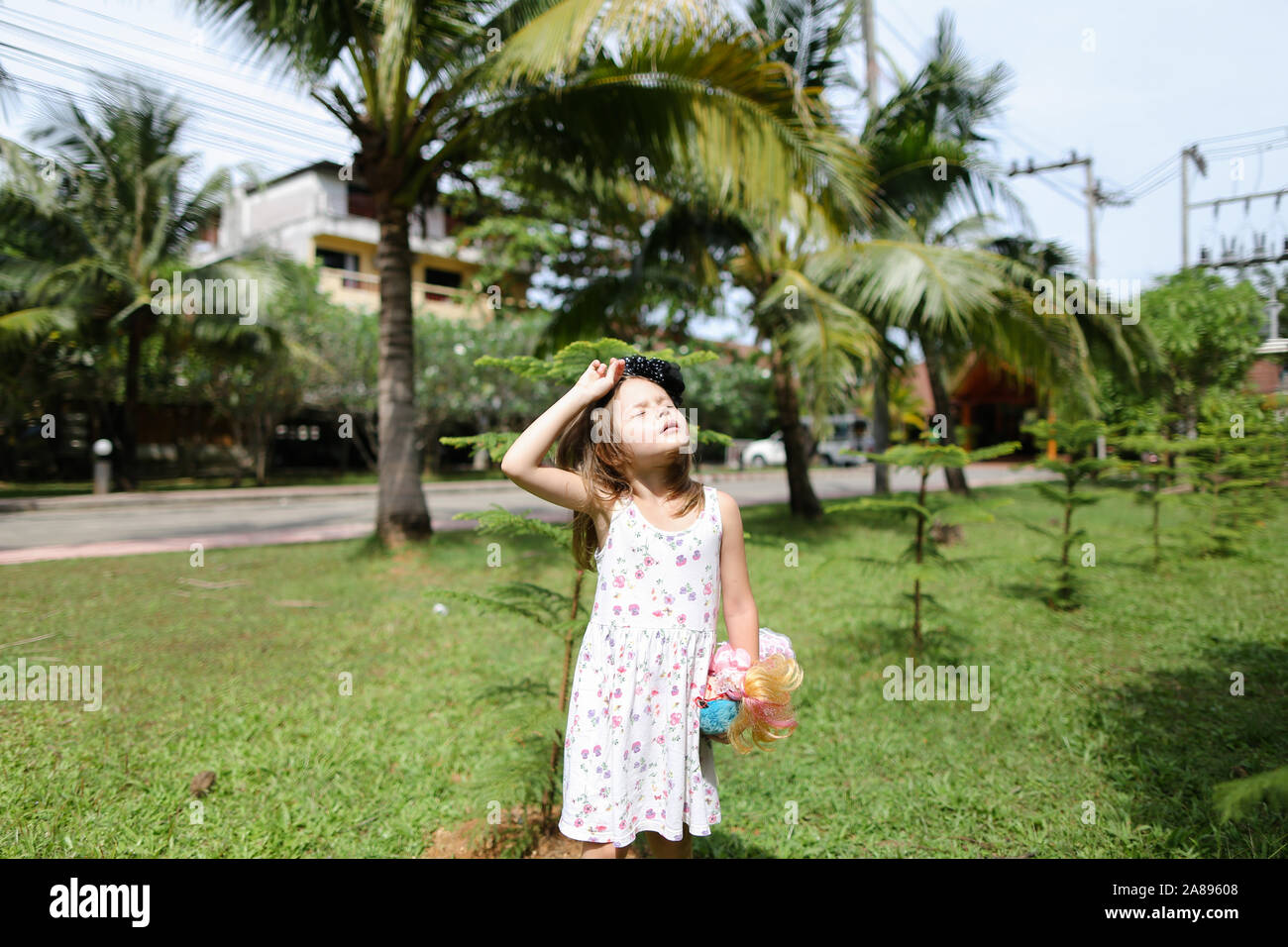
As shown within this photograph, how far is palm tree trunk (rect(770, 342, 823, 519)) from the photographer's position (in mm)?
10043

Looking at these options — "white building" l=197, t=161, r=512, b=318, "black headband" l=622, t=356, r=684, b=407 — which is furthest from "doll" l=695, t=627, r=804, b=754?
"white building" l=197, t=161, r=512, b=318

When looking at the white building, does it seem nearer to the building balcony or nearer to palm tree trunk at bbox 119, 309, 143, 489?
the building balcony

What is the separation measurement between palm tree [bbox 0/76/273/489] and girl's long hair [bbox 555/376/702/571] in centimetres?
1385

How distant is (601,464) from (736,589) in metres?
0.48

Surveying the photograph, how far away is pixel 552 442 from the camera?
5.95 feet

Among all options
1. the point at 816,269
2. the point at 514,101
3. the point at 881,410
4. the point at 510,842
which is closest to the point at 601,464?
the point at 510,842

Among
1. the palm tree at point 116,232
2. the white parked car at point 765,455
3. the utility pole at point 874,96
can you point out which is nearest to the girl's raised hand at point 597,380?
the utility pole at point 874,96

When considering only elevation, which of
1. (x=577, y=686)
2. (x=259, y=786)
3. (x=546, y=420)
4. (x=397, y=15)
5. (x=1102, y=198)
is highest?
(x=1102, y=198)

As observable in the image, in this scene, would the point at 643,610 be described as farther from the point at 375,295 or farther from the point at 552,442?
the point at 375,295

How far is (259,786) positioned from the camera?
306 centimetres

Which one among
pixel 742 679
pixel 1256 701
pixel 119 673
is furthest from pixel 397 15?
pixel 1256 701

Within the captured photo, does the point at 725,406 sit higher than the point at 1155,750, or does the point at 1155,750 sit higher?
the point at 725,406
